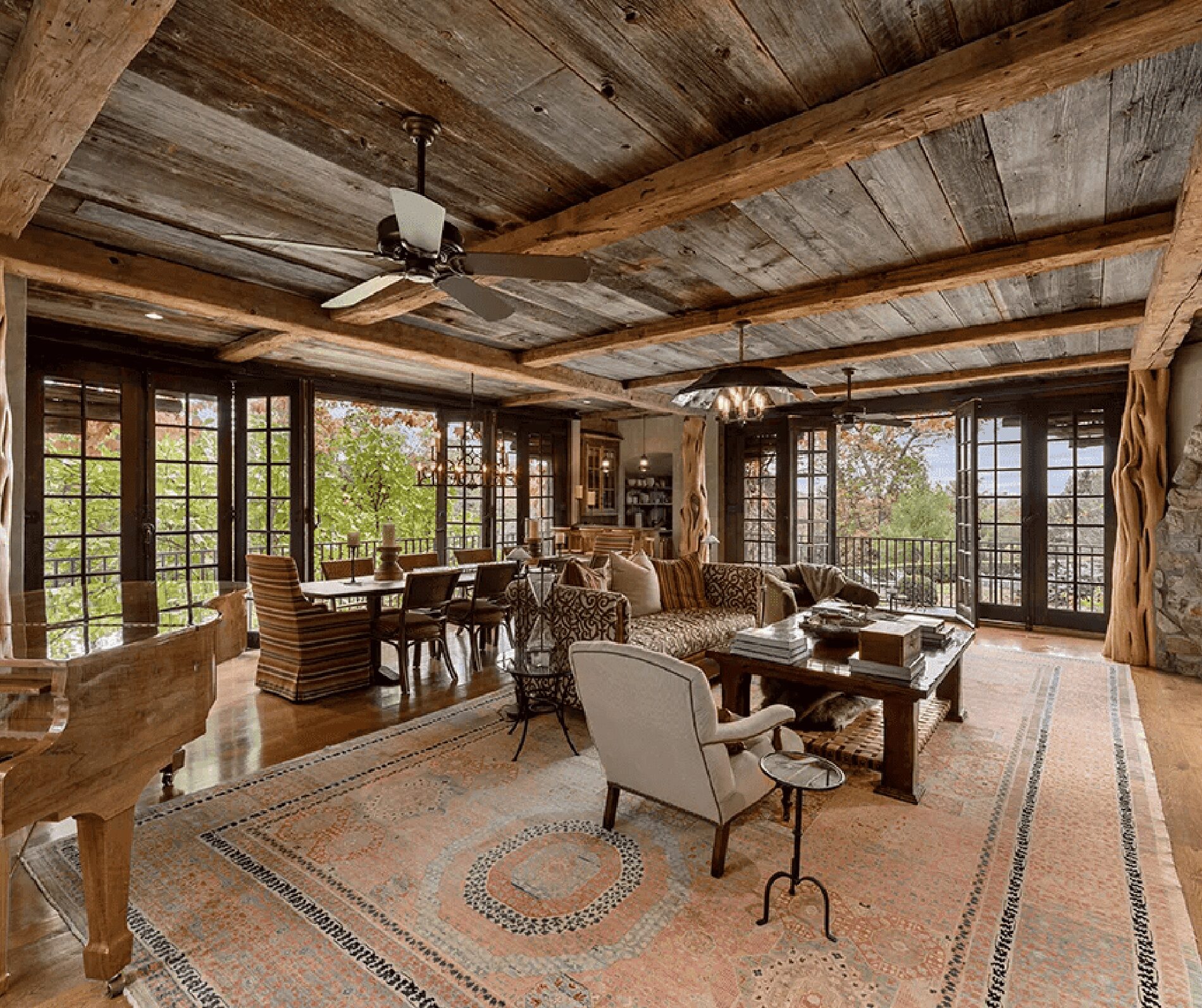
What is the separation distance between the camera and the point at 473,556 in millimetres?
6633

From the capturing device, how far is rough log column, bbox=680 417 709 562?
8.31 m

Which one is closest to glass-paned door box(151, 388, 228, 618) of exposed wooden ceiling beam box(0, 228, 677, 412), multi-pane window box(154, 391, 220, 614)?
multi-pane window box(154, 391, 220, 614)

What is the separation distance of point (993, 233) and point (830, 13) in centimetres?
184

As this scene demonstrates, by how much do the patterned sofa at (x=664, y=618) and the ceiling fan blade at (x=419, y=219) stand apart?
243 centimetres

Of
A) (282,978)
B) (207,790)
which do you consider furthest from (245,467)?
(282,978)

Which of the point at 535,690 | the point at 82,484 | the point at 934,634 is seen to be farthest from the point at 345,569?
the point at 934,634

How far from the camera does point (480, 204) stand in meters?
2.57

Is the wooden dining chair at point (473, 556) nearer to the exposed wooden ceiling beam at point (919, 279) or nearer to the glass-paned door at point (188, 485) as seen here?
the glass-paned door at point (188, 485)

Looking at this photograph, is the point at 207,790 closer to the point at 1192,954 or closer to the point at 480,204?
the point at 480,204

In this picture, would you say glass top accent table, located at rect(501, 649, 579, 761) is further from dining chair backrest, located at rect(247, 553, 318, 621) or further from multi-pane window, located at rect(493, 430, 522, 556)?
multi-pane window, located at rect(493, 430, 522, 556)

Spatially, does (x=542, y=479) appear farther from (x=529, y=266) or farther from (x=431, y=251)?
(x=431, y=251)

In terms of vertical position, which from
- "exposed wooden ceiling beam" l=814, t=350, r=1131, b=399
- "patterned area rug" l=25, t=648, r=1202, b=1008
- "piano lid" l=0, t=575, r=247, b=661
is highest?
"exposed wooden ceiling beam" l=814, t=350, r=1131, b=399

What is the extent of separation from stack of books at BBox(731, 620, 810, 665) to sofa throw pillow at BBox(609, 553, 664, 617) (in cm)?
145

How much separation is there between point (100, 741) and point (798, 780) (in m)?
1.98
